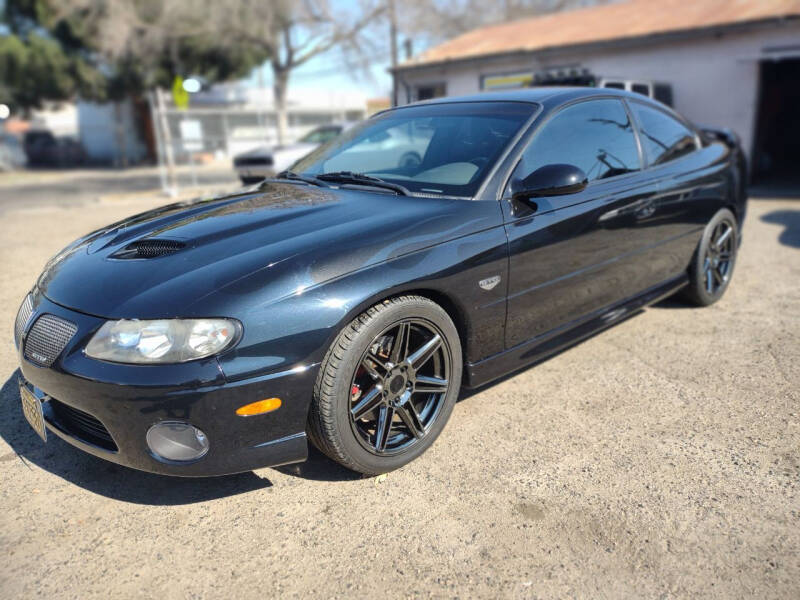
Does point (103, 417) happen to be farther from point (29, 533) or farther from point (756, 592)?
point (756, 592)

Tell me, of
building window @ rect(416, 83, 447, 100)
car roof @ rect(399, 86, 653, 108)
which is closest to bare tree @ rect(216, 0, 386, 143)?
building window @ rect(416, 83, 447, 100)

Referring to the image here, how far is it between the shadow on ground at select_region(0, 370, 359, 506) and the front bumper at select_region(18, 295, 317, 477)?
11.6 inches

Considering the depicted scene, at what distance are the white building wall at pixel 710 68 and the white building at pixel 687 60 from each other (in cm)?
2

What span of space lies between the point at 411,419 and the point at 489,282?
2.31 ft

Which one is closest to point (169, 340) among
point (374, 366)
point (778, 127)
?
point (374, 366)

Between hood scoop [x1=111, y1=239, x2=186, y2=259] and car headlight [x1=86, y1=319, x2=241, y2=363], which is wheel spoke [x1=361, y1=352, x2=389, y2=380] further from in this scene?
hood scoop [x1=111, y1=239, x2=186, y2=259]

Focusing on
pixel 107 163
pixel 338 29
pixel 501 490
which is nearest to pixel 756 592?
pixel 501 490

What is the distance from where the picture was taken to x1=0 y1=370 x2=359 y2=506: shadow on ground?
248cm

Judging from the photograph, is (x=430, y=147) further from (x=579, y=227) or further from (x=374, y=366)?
(x=374, y=366)

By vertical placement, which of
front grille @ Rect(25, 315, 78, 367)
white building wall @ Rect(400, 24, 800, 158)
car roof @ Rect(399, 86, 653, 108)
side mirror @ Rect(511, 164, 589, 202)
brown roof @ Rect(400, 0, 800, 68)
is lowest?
front grille @ Rect(25, 315, 78, 367)

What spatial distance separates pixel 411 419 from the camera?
2617 mm

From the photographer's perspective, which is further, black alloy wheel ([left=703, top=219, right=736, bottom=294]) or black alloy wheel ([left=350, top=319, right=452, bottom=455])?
black alloy wheel ([left=703, top=219, right=736, bottom=294])

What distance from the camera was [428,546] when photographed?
7.09 feet

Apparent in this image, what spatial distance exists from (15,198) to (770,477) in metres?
16.5
